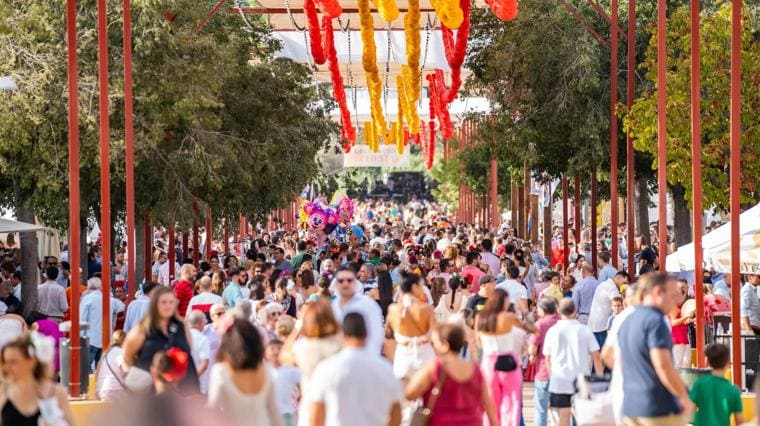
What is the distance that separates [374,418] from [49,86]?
17.6 meters

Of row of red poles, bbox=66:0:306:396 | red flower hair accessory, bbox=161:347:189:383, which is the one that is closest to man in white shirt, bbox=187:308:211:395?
red flower hair accessory, bbox=161:347:189:383

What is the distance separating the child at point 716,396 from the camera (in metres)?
12.2

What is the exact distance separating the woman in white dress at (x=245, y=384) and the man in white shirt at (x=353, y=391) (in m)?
0.29

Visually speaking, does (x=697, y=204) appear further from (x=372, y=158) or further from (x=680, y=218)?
(x=372, y=158)

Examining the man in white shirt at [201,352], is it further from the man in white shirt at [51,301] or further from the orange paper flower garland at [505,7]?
the orange paper flower garland at [505,7]

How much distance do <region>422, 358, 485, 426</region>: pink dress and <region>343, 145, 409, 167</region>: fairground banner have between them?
7136 centimetres

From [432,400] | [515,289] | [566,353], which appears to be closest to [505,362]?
[566,353]

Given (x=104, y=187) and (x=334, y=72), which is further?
(x=334, y=72)

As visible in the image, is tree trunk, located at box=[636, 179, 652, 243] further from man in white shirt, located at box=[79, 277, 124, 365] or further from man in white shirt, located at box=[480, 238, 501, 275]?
man in white shirt, located at box=[79, 277, 124, 365]

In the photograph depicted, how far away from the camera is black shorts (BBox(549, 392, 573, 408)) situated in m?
15.0

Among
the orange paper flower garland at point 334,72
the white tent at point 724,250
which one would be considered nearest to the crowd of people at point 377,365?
the white tent at point 724,250

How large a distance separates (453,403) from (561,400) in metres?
3.96

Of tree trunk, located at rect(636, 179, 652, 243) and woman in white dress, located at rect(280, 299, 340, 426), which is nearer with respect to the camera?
woman in white dress, located at rect(280, 299, 340, 426)

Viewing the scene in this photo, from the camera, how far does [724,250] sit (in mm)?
21078
